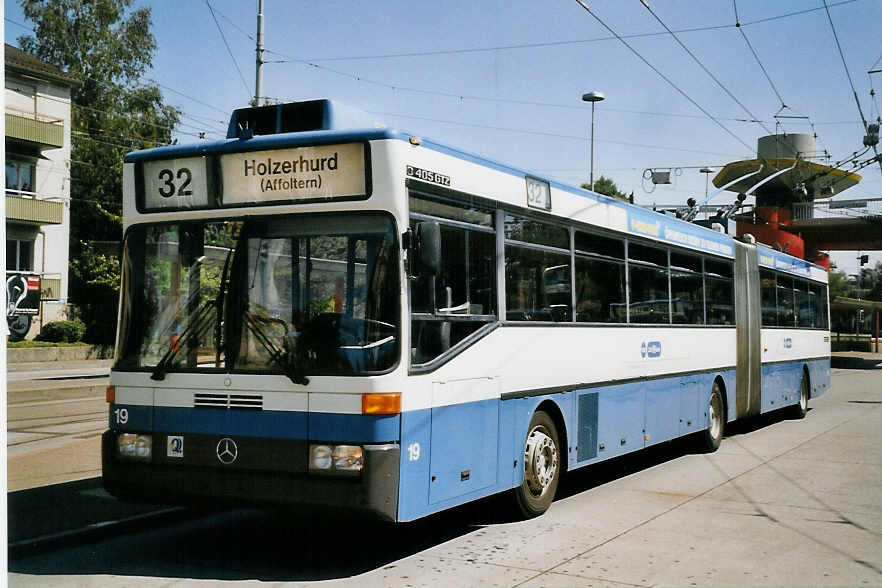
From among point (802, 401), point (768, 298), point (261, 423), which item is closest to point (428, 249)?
point (261, 423)

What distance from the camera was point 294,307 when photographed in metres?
6.71

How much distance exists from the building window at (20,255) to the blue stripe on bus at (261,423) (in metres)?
38.2

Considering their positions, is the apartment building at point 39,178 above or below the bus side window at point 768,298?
above

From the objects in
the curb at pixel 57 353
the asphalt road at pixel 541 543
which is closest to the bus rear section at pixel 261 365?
the asphalt road at pixel 541 543

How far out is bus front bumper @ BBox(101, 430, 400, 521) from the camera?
634 cm

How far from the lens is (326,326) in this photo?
6.61 metres

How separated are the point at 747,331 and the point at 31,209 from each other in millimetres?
35003

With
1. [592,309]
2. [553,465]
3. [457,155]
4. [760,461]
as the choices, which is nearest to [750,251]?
[760,461]

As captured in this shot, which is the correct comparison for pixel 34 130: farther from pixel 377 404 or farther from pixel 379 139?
pixel 377 404

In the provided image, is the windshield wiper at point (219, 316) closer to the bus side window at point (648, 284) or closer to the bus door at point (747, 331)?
the bus side window at point (648, 284)

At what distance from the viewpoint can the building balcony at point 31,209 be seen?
4116cm

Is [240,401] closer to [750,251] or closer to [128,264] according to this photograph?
[128,264]

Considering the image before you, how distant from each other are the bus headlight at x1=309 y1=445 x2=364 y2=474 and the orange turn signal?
0.25m

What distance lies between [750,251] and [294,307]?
11.4 meters
